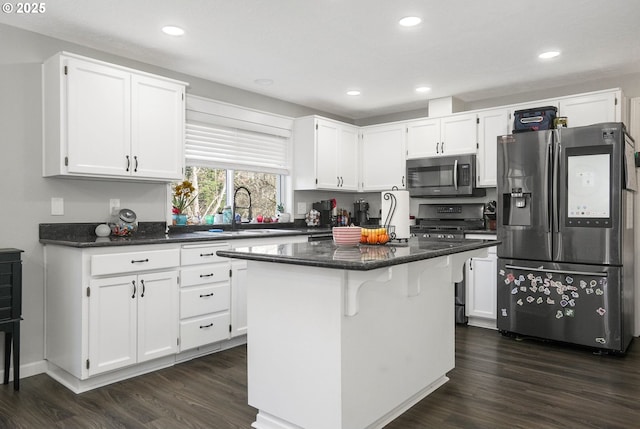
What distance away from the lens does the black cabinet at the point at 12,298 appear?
2.74 metres

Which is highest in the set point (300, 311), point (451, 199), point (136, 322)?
point (451, 199)

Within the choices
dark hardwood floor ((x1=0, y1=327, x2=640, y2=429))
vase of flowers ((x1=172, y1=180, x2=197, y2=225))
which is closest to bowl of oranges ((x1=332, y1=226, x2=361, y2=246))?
dark hardwood floor ((x1=0, y1=327, x2=640, y2=429))

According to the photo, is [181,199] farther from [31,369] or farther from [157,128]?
[31,369]

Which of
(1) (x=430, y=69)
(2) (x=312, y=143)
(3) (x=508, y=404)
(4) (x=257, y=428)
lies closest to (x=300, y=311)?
(4) (x=257, y=428)

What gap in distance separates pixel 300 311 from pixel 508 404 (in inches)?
56.2

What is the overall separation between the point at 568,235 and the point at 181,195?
10.9ft

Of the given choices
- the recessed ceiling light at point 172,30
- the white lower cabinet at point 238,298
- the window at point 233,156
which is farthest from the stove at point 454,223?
the recessed ceiling light at point 172,30

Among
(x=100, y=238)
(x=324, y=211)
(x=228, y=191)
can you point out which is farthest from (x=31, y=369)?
(x=324, y=211)

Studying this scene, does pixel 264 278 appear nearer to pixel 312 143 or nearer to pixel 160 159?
pixel 160 159

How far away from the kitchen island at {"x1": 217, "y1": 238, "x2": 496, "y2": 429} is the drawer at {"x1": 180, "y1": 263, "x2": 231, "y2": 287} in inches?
44.6

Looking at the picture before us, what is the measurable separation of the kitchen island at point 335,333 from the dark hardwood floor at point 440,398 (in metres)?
0.25

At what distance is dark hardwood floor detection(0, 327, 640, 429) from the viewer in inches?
95.0

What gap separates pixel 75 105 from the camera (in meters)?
3.03

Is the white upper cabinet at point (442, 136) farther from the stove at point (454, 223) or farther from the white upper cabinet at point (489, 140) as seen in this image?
the stove at point (454, 223)
